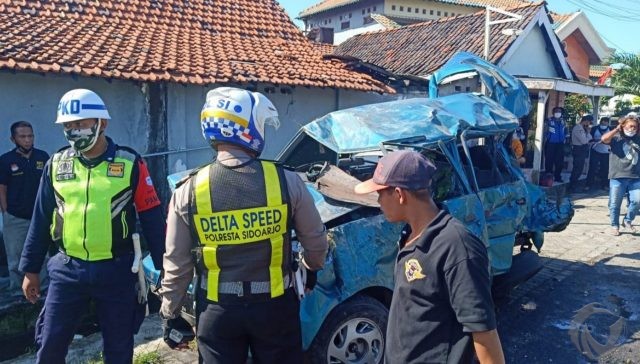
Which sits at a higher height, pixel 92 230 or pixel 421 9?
pixel 421 9

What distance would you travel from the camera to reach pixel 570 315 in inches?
197

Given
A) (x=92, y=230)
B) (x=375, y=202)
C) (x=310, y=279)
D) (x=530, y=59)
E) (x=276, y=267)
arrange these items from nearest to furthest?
(x=276, y=267) < (x=310, y=279) < (x=92, y=230) < (x=375, y=202) < (x=530, y=59)

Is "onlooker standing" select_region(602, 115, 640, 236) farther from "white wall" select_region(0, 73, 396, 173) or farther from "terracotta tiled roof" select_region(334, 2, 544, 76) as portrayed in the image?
"terracotta tiled roof" select_region(334, 2, 544, 76)

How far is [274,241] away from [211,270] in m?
0.32

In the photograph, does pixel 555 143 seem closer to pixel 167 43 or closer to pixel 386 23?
pixel 167 43

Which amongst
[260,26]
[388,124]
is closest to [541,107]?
[260,26]

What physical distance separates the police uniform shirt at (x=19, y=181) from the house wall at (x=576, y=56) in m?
20.7

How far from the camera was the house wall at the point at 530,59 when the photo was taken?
15.0 m

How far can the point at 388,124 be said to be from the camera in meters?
4.45

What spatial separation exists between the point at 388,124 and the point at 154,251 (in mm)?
2267

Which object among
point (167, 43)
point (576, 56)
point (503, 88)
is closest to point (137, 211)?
point (503, 88)

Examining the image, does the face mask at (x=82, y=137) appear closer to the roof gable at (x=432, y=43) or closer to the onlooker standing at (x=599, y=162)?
the roof gable at (x=432, y=43)

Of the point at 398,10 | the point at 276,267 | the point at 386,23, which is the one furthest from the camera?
the point at 398,10

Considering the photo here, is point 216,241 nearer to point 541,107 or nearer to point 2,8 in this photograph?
point 2,8
